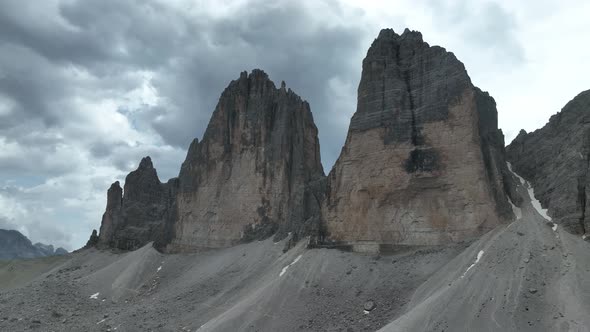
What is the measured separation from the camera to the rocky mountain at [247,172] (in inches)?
1975

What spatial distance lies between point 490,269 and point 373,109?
1601 centimetres

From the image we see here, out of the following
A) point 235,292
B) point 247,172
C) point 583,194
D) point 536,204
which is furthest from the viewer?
point 247,172

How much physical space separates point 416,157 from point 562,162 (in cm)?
885

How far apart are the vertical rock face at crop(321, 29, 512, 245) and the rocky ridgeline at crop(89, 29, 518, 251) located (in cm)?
7

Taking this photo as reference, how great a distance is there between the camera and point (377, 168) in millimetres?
34500

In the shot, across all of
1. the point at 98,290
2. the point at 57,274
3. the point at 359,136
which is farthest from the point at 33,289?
the point at 359,136

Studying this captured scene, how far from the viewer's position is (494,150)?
110ft

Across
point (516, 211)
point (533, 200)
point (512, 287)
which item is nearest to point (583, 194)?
point (516, 211)

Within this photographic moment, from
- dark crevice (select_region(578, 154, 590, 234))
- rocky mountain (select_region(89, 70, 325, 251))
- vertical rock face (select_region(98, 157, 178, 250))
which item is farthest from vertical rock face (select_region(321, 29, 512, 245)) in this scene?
vertical rock face (select_region(98, 157, 178, 250))

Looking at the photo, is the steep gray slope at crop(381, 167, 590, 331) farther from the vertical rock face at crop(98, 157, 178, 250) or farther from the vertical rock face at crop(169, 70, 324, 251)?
the vertical rock face at crop(98, 157, 178, 250)

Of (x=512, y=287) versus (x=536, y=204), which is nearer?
(x=512, y=287)

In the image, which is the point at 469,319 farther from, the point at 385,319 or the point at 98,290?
the point at 98,290

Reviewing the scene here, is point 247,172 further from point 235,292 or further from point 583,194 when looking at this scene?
point 583,194

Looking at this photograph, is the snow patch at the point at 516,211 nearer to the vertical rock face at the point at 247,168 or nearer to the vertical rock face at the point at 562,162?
the vertical rock face at the point at 562,162
